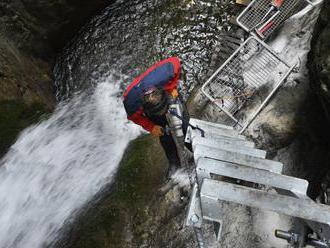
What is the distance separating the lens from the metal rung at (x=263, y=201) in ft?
8.80

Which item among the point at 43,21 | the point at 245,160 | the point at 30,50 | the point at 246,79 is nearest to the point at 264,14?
the point at 246,79

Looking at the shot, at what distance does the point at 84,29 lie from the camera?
27.6 feet

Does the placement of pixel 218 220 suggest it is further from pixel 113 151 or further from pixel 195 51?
pixel 195 51

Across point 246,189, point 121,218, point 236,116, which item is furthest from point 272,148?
point 246,189

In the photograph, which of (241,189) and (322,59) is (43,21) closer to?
(322,59)

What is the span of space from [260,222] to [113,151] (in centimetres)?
309

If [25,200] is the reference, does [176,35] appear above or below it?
above

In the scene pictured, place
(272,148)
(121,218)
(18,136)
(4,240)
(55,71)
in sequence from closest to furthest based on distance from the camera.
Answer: (272,148)
(121,218)
(4,240)
(18,136)
(55,71)

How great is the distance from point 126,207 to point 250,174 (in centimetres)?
352

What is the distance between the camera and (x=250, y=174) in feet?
10.4

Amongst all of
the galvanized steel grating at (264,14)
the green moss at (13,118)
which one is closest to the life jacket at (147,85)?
the galvanized steel grating at (264,14)

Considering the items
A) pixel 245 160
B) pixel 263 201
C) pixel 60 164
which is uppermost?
pixel 263 201

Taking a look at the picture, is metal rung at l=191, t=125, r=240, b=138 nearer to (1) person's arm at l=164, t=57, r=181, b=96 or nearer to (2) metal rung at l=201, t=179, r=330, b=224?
(1) person's arm at l=164, t=57, r=181, b=96

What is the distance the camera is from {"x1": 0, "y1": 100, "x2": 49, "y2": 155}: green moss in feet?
22.4
